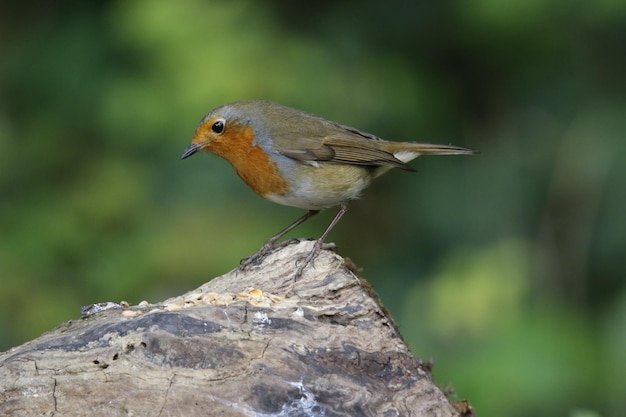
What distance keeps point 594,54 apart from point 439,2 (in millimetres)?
988

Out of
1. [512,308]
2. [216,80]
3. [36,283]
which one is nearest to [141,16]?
[216,80]

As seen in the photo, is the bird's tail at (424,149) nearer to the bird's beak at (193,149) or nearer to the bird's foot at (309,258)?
the bird's beak at (193,149)

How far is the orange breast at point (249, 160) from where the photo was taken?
14.5 ft

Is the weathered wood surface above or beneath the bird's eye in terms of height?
beneath

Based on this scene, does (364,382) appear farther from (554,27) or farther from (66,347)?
(554,27)

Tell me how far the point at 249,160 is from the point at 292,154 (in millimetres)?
189

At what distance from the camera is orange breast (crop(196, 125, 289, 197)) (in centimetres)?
442

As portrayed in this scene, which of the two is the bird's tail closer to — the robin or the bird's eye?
the robin

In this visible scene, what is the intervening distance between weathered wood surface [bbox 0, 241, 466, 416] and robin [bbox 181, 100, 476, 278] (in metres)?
1.24

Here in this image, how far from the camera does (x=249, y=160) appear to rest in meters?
4.51

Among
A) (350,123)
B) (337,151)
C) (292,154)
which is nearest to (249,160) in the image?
(292,154)

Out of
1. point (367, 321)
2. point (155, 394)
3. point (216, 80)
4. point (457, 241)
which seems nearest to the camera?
point (155, 394)

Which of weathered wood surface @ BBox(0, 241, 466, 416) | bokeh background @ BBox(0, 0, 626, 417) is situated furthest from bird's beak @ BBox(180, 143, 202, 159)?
weathered wood surface @ BBox(0, 241, 466, 416)

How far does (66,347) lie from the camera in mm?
3055
